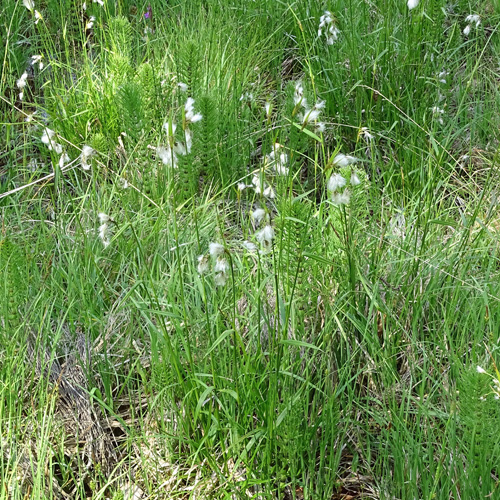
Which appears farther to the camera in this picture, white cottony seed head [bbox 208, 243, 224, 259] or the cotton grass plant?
the cotton grass plant

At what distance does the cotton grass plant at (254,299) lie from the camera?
168 cm

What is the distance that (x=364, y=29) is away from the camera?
338cm

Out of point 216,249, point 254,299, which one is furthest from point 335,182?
point 254,299

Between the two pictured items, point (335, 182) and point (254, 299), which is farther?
point (254, 299)

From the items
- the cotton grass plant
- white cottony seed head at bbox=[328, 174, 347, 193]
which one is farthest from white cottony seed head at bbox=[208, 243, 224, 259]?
white cottony seed head at bbox=[328, 174, 347, 193]

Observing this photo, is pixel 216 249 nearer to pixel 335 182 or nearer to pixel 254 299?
pixel 335 182

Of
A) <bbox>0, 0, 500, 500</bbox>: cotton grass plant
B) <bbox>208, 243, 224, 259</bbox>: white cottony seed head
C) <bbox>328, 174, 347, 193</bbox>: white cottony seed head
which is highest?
<bbox>328, 174, 347, 193</bbox>: white cottony seed head

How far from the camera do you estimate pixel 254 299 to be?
77.4 inches

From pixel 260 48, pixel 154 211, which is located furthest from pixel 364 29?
pixel 154 211

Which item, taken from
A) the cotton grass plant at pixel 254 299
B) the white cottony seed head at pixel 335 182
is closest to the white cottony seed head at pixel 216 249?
the cotton grass plant at pixel 254 299

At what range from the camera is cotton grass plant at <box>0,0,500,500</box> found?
1.68 meters

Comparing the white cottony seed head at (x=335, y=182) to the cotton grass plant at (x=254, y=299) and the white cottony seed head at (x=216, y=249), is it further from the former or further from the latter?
the white cottony seed head at (x=216, y=249)

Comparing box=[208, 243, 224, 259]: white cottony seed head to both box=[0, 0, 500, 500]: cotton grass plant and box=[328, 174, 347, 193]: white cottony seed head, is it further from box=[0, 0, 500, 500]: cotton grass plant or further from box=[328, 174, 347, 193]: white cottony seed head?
box=[328, 174, 347, 193]: white cottony seed head

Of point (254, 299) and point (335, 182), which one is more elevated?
point (335, 182)
